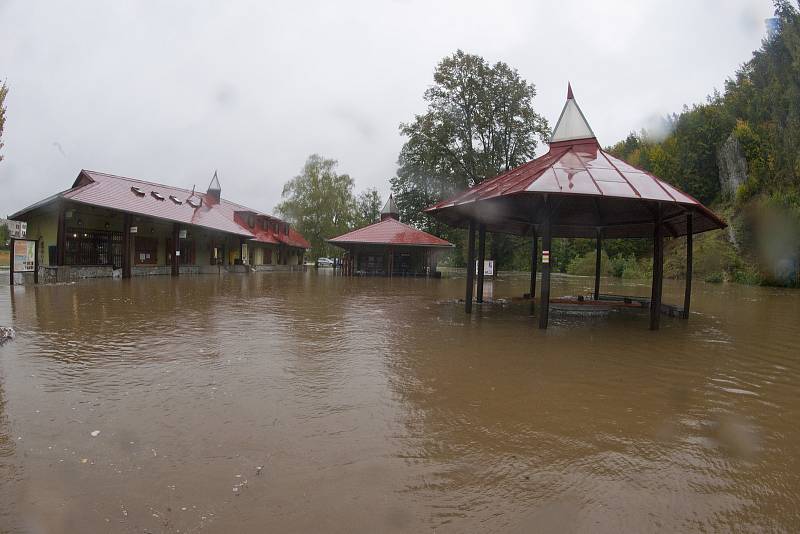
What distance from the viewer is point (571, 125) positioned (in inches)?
489

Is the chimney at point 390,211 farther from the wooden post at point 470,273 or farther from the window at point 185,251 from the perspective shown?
the wooden post at point 470,273

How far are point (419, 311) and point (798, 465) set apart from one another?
32.4ft

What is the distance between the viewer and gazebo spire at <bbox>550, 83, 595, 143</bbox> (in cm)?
1214

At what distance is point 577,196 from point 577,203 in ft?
13.1

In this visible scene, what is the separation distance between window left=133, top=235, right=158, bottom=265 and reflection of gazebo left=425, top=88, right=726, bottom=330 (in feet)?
69.8

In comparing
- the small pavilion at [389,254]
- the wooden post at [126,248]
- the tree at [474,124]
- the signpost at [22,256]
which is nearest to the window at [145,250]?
the wooden post at [126,248]

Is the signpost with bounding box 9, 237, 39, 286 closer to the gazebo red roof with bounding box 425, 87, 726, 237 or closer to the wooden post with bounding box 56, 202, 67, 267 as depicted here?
the wooden post with bounding box 56, 202, 67, 267

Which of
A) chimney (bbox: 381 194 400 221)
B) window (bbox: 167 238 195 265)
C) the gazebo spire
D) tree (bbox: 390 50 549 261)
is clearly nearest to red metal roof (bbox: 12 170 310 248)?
window (bbox: 167 238 195 265)

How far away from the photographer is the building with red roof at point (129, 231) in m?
23.0

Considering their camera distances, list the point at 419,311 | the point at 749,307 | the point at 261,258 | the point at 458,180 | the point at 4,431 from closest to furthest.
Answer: the point at 4,431, the point at 419,311, the point at 749,307, the point at 458,180, the point at 261,258

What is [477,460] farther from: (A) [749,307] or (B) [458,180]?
(B) [458,180]

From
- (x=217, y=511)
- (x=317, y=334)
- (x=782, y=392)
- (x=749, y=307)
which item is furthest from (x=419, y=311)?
(x=749, y=307)

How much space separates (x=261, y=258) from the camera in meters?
42.4

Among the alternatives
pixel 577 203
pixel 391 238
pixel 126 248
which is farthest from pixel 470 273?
pixel 391 238
